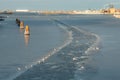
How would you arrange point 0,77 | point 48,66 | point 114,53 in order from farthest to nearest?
point 114,53 → point 48,66 → point 0,77

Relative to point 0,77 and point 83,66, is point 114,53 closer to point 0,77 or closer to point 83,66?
point 83,66

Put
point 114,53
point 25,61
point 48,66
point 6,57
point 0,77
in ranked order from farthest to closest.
Answer: point 114,53 → point 6,57 → point 25,61 → point 48,66 → point 0,77

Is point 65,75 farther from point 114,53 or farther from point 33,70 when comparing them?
point 114,53

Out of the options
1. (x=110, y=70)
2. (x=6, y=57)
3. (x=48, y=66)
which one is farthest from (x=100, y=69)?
(x=6, y=57)

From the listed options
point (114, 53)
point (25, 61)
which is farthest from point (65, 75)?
point (114, 53)

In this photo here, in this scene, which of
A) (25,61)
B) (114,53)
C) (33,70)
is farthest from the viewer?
(114,53)

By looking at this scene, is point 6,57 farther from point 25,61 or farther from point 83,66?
point 83,66

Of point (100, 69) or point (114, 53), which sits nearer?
point (100, 69)

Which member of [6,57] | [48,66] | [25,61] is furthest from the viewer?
[6,57]

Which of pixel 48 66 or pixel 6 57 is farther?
pixel 6 57
